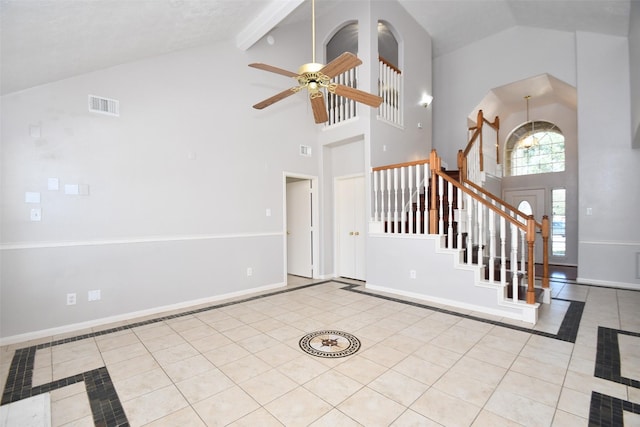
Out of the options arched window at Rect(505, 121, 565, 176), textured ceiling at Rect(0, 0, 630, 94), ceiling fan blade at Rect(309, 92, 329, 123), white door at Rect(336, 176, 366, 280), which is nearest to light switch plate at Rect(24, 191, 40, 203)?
textured ceiling at Rect(0, 0, 630, 94)

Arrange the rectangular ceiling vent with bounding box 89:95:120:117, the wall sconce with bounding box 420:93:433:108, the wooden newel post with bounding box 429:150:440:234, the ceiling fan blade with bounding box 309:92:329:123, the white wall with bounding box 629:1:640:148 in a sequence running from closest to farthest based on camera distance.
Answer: the ceiling fan blade with bounding box 309:92:329:123 < the rectangular ceiling vent with bounding box 89:95:120:117 < the white wall with bounding box 629:1:640:148 < the wooden newel post with bounding box 429:150:440:234 < the wall sconce with bounding box 420:93:433:108

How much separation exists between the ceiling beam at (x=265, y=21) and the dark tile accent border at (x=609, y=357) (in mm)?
4674

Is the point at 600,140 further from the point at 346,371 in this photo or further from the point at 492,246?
the point at 346,371

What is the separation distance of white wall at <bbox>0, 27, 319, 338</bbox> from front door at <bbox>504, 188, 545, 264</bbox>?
6653 millimetres

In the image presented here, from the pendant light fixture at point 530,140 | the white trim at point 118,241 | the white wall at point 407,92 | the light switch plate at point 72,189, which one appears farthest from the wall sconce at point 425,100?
the light switch plate at point 72,189

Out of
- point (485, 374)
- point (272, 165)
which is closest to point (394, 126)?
point (272, 165)

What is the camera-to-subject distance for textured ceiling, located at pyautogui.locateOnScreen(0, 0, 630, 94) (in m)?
2.24

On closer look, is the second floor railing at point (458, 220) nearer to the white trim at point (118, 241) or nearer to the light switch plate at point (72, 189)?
the white trim at point (118, 241)

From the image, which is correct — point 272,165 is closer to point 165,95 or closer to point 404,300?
point 165,95

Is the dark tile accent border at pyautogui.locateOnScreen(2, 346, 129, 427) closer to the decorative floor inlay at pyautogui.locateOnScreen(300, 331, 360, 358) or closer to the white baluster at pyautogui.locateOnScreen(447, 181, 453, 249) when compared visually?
the decorative floor inlay at pyautogui.locateOnScreen(300, 331, 360, 358)

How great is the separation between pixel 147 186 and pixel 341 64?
286 cm

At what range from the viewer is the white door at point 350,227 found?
18.3 ft

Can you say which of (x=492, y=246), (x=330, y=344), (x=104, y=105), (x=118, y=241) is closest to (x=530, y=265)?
(x=492, y=246)

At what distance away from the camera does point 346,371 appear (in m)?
2.36
